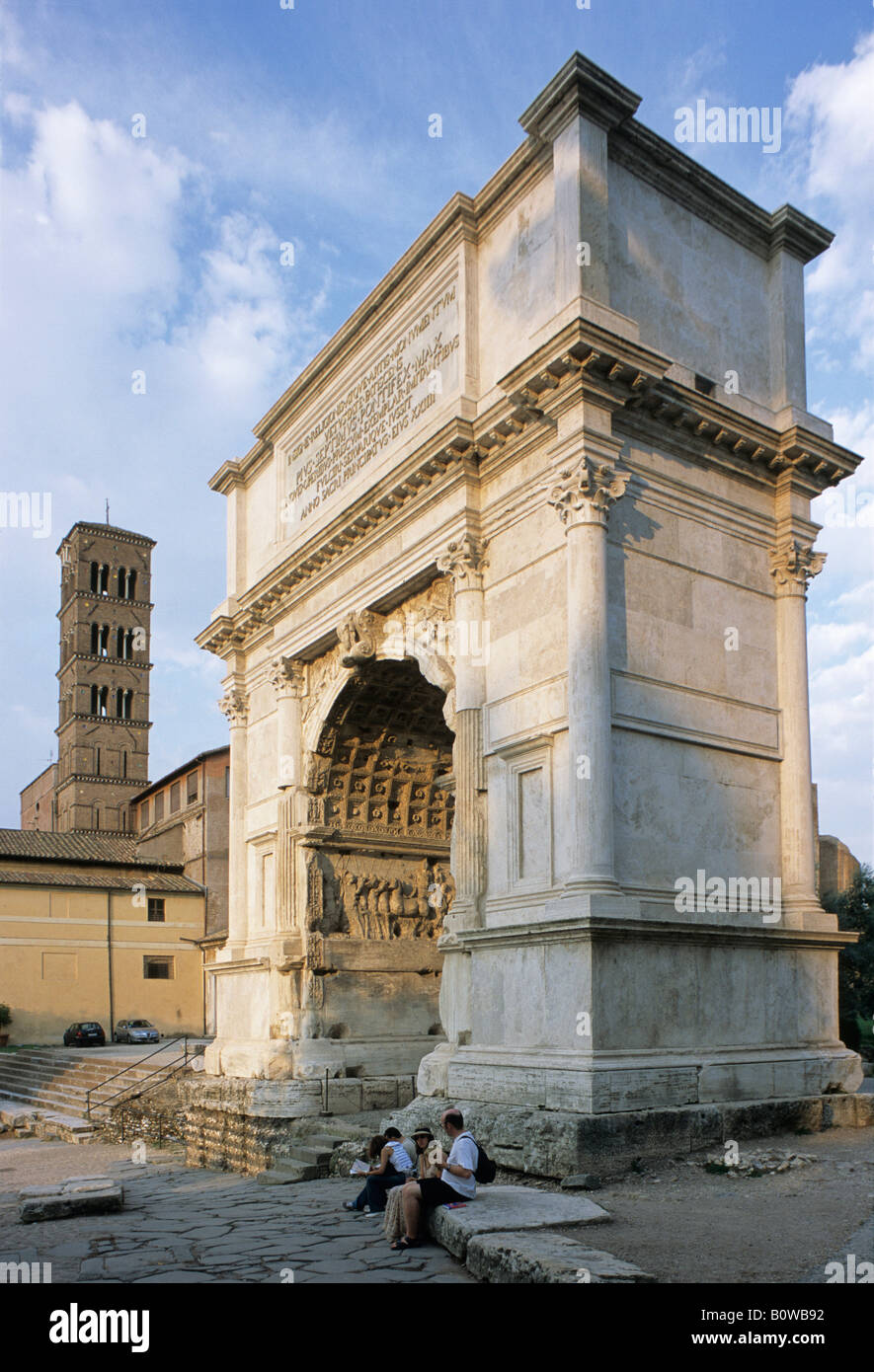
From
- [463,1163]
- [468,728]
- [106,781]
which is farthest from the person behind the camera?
[106,781]

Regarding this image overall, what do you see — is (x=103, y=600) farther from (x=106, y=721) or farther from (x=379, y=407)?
(x=379, y=407)

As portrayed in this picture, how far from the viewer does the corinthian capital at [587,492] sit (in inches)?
424

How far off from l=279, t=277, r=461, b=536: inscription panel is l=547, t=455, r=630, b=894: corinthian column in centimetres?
303

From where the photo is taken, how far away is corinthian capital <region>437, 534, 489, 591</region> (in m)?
12.4

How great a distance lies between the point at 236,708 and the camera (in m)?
18.5

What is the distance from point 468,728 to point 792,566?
12.7 ft

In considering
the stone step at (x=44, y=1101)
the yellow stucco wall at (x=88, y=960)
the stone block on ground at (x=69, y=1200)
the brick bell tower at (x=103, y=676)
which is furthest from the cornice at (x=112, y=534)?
the stone block on ground at (x=69, y=1200)

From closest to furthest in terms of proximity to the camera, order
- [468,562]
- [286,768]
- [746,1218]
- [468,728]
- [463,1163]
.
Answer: [746,1218], [463,1163], [468,728], [468,562], [286,768]

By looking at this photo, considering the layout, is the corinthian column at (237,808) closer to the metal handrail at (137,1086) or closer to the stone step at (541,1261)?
the metal handrail at (137,1086)

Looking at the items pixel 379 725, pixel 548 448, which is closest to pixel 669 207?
pixel 548 448

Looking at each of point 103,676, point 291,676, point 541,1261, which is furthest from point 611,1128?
point 103,676

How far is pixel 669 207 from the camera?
1258cm

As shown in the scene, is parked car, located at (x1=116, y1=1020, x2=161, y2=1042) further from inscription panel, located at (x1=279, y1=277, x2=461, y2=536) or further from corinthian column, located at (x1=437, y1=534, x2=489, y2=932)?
corinthian column, located at (x1=437, y1=534, x2=489, y2=932)

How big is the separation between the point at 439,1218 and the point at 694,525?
7.17m
